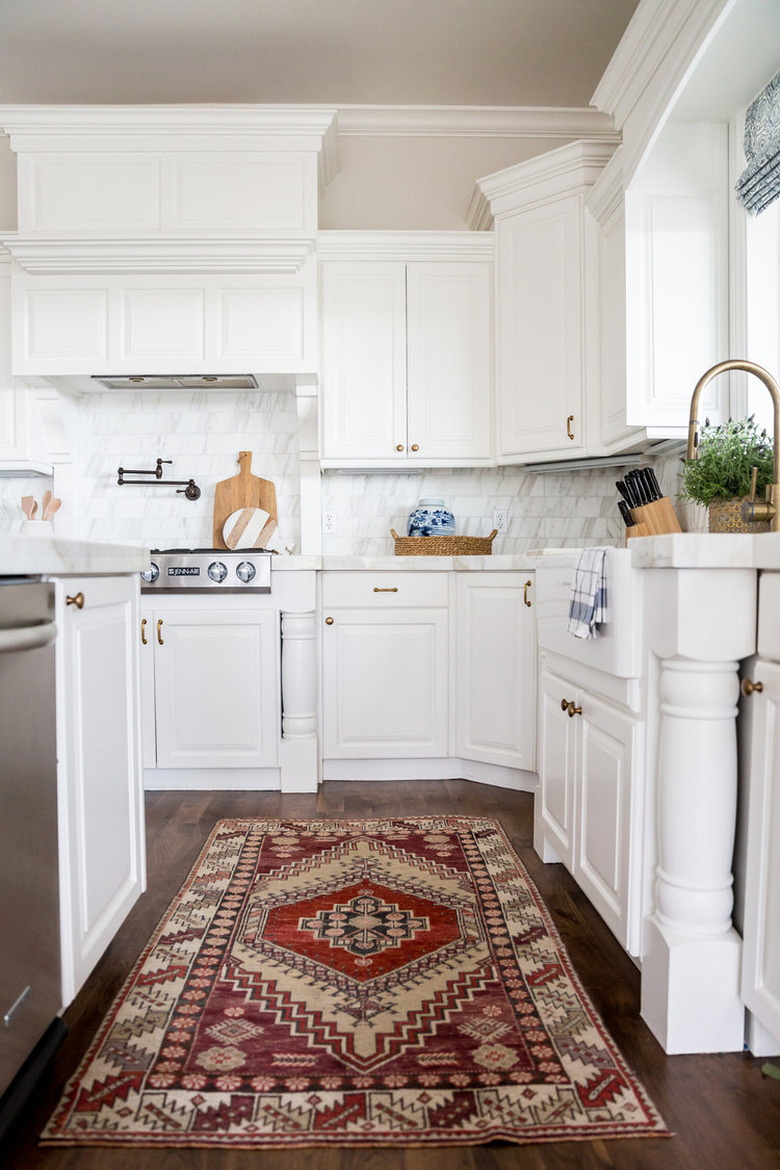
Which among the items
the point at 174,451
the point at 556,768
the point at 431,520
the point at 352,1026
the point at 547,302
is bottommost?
the point at 352,1026

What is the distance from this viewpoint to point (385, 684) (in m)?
3.11

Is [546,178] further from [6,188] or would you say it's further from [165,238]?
[6,188]

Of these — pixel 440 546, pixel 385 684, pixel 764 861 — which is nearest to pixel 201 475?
pixel 440 546

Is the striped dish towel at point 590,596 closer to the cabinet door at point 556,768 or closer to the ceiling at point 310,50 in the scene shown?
the cabinet door at point 556,768

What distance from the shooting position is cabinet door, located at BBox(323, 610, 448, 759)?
310 cm

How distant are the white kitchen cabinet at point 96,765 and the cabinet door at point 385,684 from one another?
1366mm

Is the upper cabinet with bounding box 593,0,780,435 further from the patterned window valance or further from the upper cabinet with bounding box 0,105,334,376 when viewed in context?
the upper cabinet with bounding box 0,105,334,376

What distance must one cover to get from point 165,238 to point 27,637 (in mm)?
2469

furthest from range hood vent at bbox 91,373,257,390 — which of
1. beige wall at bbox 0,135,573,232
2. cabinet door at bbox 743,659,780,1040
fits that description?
cabinet door at bbox 743,659,780,1040

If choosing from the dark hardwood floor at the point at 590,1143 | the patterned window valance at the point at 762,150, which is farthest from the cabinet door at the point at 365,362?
the dark hardwood floor at the point at 590,1143

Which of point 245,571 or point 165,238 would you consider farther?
point 165,238

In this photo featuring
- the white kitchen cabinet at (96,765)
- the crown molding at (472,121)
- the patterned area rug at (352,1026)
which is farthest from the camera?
the crown molding at (472,121)

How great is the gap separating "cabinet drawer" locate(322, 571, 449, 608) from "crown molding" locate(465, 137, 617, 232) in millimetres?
1538

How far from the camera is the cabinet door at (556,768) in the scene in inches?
75.7
